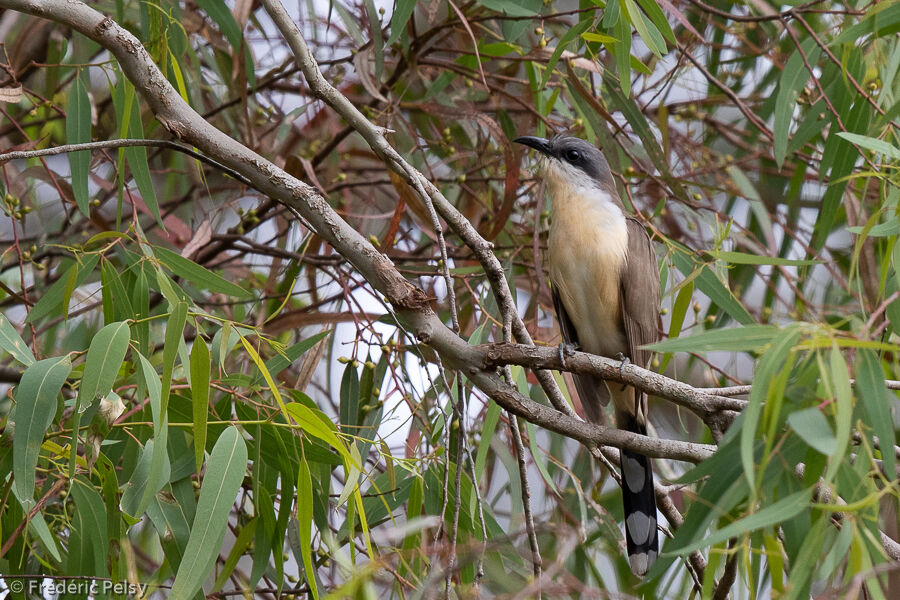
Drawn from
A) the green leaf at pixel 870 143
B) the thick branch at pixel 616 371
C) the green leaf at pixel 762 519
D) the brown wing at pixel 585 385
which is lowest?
the brown wing at pixel 585 385

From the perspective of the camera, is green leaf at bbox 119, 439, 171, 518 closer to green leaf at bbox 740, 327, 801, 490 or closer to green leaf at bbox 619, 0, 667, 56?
green leaf at bbox 740, 327, 801, 490

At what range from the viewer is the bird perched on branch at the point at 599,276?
312 centimetres

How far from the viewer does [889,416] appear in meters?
1.52

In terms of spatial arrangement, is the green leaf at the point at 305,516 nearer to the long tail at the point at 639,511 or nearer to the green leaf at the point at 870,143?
the long tail at the point at 639,511

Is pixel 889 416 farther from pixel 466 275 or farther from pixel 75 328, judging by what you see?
pixel 75 328

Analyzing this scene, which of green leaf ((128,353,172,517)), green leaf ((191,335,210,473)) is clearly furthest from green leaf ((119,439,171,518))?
green leaf ((191,335,210,473))

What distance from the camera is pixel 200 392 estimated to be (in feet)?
6.36

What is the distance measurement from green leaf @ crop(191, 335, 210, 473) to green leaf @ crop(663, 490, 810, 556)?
1.01m

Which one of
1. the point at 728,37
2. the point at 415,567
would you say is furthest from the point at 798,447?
the point at 728,37

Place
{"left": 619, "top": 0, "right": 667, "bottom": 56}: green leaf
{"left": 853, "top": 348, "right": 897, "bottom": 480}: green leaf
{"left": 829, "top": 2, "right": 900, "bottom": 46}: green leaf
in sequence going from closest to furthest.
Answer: {"left": 853, "top": 348, "right": 897, "bottom": 480}: green leaf
{"left": 829, "top": 2, "right": 900, "bottom": 46}: green leaf
{"left": 619, "top": 0, "right": 667, "bottom": 56}: green leaf

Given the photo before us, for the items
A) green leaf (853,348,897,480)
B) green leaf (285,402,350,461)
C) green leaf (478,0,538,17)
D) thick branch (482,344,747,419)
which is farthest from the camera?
green leaf (478,0,538,17)

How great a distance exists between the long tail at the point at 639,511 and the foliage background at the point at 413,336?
0.44ft

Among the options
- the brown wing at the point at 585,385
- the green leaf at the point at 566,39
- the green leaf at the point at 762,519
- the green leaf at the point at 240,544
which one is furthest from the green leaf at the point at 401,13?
the green leaf at the point at 762,519

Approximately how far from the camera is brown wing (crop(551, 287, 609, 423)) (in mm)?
3092
